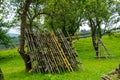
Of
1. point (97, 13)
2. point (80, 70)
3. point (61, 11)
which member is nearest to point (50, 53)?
point (80, 70)

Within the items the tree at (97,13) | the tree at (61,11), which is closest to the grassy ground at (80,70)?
the tree at (97,13)

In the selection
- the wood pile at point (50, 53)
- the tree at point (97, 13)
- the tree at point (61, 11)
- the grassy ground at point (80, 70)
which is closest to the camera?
the grassy ground at point (80, 70)

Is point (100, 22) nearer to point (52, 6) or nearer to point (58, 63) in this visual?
point (52, 6)

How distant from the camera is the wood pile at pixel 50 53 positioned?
1798 centimetres

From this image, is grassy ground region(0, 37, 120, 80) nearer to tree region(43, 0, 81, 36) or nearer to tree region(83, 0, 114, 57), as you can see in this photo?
tree region(83, 0, 114, 57)

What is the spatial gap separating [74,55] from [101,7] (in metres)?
12.3

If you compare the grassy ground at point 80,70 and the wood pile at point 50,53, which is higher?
the wood pile at point 50,53

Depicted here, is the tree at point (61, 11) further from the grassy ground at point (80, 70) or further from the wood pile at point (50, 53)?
the wood pile at point (50, 53)

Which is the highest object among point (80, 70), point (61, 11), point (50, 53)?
point (61, 11)

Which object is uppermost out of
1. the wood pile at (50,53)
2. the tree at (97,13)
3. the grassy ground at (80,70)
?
the tree at (97,13)

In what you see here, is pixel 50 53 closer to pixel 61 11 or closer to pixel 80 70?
pixel 80 70

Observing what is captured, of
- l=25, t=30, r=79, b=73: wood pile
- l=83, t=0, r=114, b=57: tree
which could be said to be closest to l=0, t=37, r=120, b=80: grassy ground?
l=25, t=30, r=79, b=73: wood pile

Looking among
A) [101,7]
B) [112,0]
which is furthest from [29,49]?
[112,0]

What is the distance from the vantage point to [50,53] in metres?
18.1
